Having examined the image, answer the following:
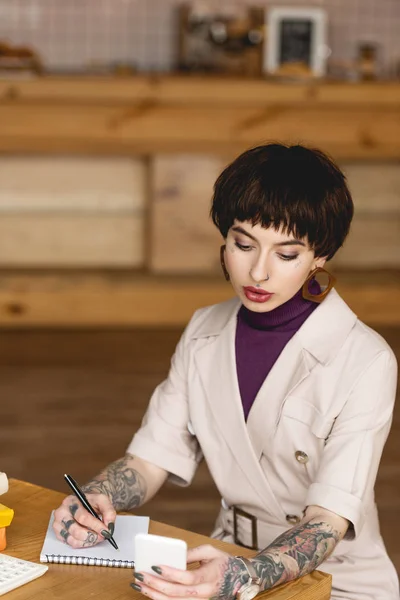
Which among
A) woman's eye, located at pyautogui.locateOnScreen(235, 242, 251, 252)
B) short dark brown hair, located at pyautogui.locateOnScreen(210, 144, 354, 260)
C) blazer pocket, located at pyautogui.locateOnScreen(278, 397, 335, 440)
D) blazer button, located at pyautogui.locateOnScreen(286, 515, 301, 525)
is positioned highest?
short dark brown hair, located at pyautogui.locateOnScreen(210, 144, 354, 260)

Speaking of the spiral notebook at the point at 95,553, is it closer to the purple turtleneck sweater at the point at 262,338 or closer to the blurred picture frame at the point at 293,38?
the purple turtleneck sweater at the point at 262,338

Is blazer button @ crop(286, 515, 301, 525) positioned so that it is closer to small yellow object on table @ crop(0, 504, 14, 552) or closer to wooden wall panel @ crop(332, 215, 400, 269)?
small yellow object on table @ crop(0, 504, 14, 552)

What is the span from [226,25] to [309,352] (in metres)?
3.88

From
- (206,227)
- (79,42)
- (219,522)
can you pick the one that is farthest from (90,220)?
(219,522)

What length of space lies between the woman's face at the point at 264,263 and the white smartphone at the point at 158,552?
21.1 inches

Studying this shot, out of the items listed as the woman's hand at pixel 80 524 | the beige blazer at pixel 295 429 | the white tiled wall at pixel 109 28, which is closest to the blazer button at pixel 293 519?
the beige blazer at pixel 295 429

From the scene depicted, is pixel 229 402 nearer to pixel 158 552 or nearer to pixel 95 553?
pixel 95 553

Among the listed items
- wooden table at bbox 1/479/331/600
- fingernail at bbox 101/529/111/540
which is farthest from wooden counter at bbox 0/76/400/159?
fingernail at bbox 101/529/111/540

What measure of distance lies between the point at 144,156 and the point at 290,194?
3596mm

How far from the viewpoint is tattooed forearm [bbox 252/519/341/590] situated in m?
1.32

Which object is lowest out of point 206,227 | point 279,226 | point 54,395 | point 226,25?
point 54,395

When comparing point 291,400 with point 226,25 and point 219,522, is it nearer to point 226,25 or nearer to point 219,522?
point 219,522

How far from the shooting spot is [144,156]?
509 cm

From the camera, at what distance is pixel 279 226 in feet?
5.12
